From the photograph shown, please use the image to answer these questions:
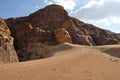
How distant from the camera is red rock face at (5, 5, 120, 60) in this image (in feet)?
146

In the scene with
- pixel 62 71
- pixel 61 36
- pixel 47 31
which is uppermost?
pixel 47 31

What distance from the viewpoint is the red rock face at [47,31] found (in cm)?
4444

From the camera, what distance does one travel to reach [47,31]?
4922 cm

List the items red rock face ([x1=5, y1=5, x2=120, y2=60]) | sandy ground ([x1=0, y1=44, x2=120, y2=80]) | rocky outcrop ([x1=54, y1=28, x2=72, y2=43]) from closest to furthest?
1. sandy ground ([x1=0, y1=44, x2=120, y2=80])
2. red rock face ([x1=5, y1=5, x2=120, y2=60])
3. rocky outcrop ([x1=54, y1=28, x2=72, y2=43])

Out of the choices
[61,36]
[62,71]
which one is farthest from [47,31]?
[62,71]

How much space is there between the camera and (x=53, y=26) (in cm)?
5956

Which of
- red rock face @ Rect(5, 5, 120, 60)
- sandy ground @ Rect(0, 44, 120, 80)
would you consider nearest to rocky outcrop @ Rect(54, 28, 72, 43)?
red rock face @ Rect(5, 5, 120, 60)

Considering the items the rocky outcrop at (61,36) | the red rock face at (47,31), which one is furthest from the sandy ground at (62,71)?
the rocky outcrop at (61,36)

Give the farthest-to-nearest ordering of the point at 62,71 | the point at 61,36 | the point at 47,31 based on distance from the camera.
Answer: the point at 47,31 → the point at 61,36 → the point at 62,71

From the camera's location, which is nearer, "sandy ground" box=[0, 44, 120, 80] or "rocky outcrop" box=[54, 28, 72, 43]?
"sandy ground" box=[0, 44, 120, 80]

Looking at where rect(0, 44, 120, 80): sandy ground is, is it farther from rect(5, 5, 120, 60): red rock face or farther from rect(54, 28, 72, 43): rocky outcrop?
rect(54, 28, 72, 43): rocky outcrop

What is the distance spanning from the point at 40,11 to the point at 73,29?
10.8m

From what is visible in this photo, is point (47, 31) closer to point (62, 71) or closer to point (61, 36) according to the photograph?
point (61, 36)

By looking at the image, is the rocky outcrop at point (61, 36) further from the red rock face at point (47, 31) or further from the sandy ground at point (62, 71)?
the sandy ground at point (62, 71)
